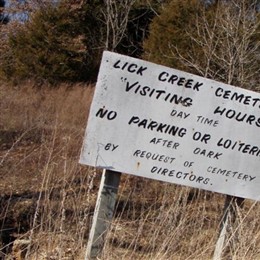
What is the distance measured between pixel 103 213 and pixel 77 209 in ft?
2.79

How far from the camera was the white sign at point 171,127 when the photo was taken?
225 centimetres

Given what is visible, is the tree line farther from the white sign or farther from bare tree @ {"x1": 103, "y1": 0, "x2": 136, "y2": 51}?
the white sign

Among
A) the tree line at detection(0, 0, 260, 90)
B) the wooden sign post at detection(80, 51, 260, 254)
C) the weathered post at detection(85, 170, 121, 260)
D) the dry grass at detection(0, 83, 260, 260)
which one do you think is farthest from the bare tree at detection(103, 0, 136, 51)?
the weathered post at detection(85, 170, 121, 260)

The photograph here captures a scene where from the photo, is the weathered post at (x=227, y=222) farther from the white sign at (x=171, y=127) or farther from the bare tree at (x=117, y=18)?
the bare tree at (x=117, y=18)

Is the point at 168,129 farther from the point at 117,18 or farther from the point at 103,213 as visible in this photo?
the point at 117,18

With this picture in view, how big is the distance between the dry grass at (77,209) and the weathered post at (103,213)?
0.35ft

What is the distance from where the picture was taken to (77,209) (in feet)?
10.6

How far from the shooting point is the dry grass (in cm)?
267

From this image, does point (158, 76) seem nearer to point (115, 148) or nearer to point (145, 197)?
point (115, 148)

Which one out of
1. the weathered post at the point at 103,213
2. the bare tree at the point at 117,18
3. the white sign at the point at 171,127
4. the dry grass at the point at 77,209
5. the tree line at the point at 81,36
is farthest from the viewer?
the bare tree at the point at 117,18

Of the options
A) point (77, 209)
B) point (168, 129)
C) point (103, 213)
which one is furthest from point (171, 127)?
point (77, 209)

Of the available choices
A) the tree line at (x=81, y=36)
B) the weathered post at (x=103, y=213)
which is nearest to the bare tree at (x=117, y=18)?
the tree line at (x=81, y=36)

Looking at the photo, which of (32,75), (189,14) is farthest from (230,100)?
(32,75)

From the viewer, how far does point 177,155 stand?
2.40m
